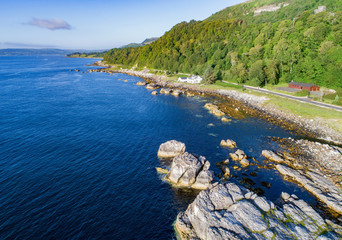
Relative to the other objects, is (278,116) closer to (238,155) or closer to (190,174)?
(238,155)

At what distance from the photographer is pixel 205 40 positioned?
175375mm

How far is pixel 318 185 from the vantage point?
32.7 m

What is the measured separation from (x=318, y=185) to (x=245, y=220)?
21.1m

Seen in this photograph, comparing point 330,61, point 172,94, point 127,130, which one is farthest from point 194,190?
point 330,61

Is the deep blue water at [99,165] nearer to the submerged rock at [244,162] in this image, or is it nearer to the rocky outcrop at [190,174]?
the submerged rock at [244,162]

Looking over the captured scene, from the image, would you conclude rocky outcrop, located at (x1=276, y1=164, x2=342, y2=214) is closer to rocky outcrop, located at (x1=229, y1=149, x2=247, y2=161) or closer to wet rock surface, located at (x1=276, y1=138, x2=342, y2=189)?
wet rock surface, located at (x1=276, y1=138, x2=342, y2=189)

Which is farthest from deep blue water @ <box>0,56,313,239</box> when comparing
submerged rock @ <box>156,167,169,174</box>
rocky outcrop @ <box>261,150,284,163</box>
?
rocky outcrop @ <box>261,150,284,163</box>

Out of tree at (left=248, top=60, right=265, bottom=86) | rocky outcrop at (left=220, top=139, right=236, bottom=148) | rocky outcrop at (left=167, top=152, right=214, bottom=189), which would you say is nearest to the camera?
rocky outcrop at (left=167, top=152, right=214, bottom=189)

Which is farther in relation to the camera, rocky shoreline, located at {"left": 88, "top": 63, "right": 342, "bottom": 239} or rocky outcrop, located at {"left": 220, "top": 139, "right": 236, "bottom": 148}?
rocky outcrop, located at {"left": 220, "top": 139, "right": 236, "bottom": 148}

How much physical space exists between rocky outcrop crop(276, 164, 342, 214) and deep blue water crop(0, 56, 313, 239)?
212 centimetres

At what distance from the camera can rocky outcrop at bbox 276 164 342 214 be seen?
28503 mm

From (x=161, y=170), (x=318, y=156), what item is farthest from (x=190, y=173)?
(x=318, y=156)

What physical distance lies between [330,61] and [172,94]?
8199 cm

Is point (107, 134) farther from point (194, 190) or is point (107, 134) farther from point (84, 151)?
point (194, 190)
